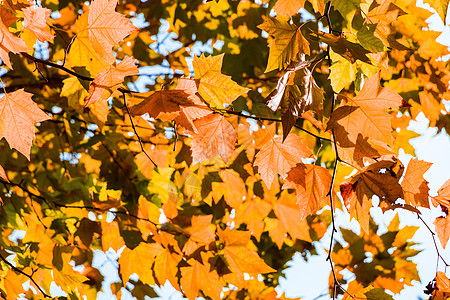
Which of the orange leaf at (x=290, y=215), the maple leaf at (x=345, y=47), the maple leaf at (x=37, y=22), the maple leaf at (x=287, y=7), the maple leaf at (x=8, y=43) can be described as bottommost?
the orange leaf at (x=290, y=215)

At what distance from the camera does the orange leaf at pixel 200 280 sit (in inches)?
67.1

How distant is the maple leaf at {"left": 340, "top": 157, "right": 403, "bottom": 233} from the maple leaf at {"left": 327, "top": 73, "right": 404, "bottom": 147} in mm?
101

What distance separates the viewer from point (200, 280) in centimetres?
172

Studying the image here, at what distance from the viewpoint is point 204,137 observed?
115cm

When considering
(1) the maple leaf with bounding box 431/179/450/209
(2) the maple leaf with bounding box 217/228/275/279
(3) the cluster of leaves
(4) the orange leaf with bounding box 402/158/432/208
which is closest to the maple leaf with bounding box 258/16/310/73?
(3) the cluster of leaves

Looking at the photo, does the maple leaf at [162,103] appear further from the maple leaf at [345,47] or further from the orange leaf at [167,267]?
the orange leaf at [167,267]

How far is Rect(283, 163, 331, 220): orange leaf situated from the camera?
3.85 feet

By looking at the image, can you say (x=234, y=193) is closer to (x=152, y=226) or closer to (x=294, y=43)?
(x=152, y=226)

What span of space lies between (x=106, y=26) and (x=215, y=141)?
429 mm

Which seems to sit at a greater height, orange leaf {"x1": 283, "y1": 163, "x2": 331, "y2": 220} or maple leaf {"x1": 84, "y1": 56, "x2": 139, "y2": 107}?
maple leaf {"x1": 84, "y1": 56, "x2": 139, "y2": 107}

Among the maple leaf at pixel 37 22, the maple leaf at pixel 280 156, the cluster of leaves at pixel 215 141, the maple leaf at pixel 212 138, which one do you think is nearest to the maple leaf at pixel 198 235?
the cluster of leaves at pixel 215 141

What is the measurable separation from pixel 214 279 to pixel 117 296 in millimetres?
727

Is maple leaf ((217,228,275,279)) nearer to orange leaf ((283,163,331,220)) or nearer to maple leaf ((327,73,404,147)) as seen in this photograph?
orange leaf ((283,163,331,220))

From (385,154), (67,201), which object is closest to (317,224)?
(67,201)
